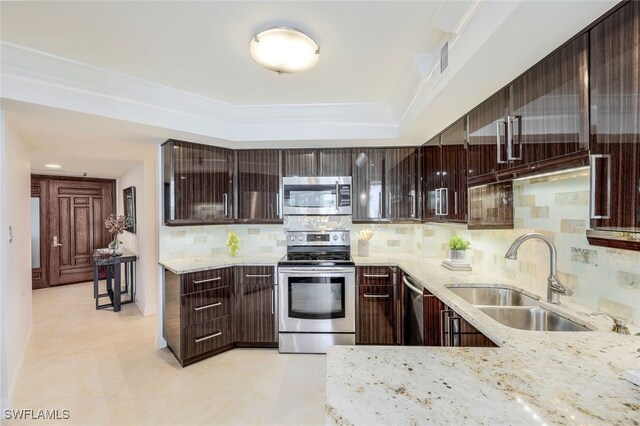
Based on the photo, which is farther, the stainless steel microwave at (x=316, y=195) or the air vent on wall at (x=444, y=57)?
the stainless steel microwave at (x=316, y=195)

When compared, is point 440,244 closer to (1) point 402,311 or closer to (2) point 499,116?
(1) point 402,311

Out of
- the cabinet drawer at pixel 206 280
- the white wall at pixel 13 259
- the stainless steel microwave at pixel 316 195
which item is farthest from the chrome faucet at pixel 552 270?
the white wall at pixel 13 259

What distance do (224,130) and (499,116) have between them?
2337 millimetres

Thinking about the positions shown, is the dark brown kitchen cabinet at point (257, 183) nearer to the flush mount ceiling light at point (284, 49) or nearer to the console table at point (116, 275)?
the flush mount ceiling light at point (284, 49)

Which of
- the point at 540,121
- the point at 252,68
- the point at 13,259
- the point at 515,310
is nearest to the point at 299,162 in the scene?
the point at 252,68

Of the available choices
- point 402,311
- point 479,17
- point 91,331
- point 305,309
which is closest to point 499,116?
point 479,17

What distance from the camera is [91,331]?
3.46m

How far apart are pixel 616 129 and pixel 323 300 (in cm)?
241

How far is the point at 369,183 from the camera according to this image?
10.5 ft

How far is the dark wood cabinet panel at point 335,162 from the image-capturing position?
3223mm

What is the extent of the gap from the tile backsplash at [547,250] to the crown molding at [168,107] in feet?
3.98

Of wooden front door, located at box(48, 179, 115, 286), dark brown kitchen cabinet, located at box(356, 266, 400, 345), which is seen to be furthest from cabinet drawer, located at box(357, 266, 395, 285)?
wooden front door, located at box(48, 179, 115, 286)

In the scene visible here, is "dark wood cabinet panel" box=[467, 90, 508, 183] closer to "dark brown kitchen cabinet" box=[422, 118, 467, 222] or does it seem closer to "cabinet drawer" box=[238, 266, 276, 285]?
"dark brown kitchen cabinet" box=[422, 118, 467, 222]

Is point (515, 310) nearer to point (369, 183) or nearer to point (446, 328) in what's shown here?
point (446, 328)
